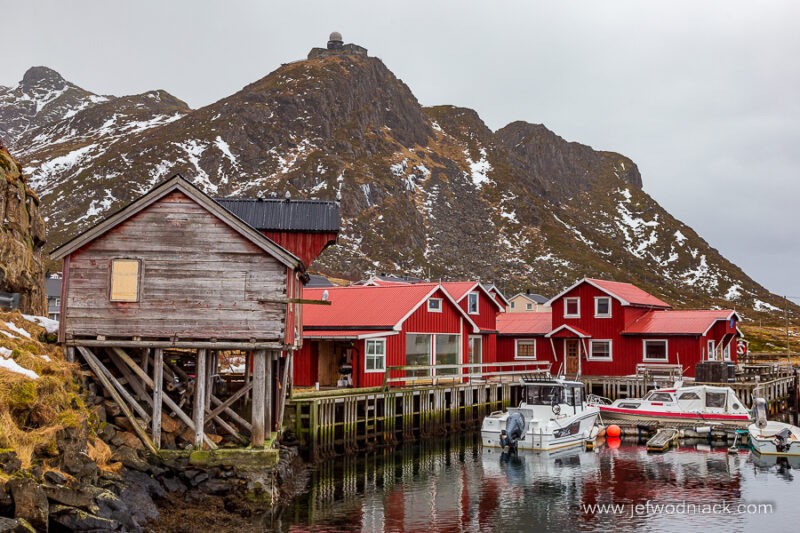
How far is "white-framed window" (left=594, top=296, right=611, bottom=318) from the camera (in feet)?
176

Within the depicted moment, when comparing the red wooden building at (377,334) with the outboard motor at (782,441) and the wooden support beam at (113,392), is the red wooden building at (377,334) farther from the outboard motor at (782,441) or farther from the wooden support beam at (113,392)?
the outboard motor at (782,441)

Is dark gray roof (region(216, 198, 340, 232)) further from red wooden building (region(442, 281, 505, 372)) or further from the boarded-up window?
red wooden building (region(442, 281, 505, 372))

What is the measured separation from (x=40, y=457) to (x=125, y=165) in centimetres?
16651

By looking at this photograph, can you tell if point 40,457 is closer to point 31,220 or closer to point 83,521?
point 83,521

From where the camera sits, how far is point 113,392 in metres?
22.9

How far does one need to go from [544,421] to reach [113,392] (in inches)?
812

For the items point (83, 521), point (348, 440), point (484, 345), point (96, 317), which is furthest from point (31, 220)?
point (484, 345)

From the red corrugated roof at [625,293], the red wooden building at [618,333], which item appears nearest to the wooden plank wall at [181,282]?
the red wooden building at [618,333]

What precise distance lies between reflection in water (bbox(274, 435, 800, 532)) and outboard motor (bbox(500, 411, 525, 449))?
612mm

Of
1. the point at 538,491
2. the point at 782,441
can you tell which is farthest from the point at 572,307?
the point at 538,491

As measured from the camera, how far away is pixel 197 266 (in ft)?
77.5

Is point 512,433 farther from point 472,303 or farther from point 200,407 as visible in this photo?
point 472,303

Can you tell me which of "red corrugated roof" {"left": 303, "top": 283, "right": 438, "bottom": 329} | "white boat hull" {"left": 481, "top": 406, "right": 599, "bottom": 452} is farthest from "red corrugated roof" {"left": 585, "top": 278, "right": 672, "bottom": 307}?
"white boat hull" {"left": 481, "top": 406, "right": 599, "bottom": 452}

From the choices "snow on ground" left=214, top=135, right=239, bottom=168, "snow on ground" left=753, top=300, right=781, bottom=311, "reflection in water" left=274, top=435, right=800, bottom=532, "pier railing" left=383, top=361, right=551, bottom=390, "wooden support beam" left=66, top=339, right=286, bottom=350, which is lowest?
"reflection in water" left=274, top=435, right=800, bottom=532
